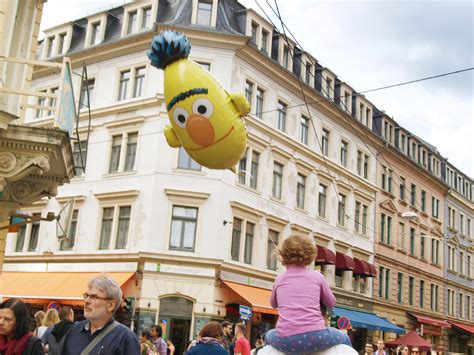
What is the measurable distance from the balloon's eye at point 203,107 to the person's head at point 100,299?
4.92 meters

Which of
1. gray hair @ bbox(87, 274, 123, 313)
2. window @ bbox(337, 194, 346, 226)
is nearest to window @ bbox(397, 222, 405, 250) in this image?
window @ bbox(337, 194, 346, 226)

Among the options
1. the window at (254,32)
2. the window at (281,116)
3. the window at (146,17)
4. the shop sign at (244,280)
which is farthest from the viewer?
the window at (281,116)

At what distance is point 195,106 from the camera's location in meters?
9.22

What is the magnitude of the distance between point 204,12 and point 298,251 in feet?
82.2

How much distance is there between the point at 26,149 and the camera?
424 inches

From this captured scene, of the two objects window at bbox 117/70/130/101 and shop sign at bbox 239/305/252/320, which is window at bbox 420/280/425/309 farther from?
window at bbox 117/70/130/101

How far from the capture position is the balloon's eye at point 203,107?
9211 mm

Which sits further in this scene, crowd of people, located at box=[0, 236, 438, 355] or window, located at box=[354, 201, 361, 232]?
window, located at box=[354, 201, 361, 232]

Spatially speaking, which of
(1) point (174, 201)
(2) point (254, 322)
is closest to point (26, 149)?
(1) point (174, 201)

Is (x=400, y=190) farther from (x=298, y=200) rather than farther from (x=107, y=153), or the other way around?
(x=107, y=153)

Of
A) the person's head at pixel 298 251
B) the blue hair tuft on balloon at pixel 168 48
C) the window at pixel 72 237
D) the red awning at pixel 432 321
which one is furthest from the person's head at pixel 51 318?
the red awning at pixel 432 321

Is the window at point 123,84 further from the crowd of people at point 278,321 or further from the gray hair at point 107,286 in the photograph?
the gray hair at point 107,286

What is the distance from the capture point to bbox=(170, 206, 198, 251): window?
26.3 meters

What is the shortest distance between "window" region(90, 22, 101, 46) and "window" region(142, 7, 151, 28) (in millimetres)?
2687
